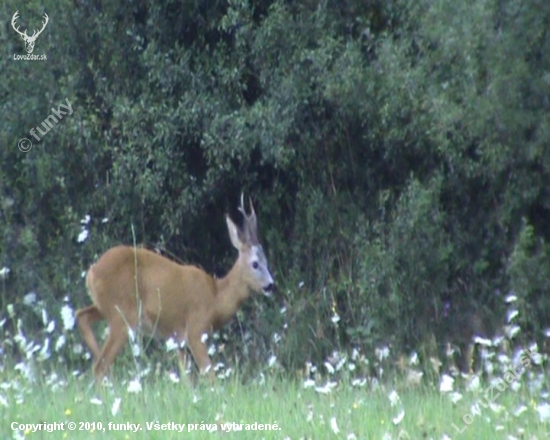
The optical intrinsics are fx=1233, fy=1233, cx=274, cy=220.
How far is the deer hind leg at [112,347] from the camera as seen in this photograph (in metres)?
10.3

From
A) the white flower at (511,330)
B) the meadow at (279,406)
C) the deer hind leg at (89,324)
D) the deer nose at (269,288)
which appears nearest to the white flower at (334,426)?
the meadow at (279,406)

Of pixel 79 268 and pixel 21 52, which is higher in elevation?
pixel 21 52

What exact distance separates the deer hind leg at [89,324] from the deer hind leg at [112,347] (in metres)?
0.14

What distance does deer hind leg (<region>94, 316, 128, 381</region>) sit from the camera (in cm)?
1029

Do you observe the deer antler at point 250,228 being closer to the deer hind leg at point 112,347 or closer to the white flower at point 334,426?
the deer hind leg at point 112,347

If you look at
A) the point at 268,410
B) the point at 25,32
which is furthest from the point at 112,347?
the point at 25,32

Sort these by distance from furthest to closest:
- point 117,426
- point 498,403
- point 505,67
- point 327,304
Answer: point 327,304 → point 505,67 → point 498,403 → point 117,426

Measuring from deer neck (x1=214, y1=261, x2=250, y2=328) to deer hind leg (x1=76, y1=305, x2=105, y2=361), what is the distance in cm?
111

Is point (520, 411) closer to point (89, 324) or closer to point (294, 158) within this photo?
point (89, 324)

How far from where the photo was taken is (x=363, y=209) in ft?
39.8

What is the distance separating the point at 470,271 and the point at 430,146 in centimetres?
131

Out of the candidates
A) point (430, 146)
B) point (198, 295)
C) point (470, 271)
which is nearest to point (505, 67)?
point (430, 146)

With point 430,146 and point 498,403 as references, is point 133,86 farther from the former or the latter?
point 498,403

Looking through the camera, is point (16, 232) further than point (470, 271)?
Yes
